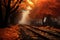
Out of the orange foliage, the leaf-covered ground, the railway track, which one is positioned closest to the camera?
the railway track

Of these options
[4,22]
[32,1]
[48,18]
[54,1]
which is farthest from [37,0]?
[4,22]

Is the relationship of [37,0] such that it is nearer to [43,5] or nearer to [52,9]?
[43,5]

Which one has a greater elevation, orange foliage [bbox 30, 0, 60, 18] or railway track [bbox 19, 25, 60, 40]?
orange foliage [bbox 30, 0, 60, 18]

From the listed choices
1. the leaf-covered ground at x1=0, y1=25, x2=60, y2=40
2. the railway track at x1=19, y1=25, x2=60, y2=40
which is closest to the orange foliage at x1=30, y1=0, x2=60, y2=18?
the leaf-covered ground at x1=0, y1=25, x2=60, y2=40

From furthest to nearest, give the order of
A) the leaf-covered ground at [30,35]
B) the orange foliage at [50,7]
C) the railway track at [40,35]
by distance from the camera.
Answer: the orange foliage at [50,7]
the leaf-covered ground at [30,35]
the railway track at [40,35]

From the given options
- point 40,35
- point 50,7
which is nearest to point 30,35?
point 40,35

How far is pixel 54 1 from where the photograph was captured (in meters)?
25.0

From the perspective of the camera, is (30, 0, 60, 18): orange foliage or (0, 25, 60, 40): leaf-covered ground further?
(30, 0, 60, 18): orange foliage

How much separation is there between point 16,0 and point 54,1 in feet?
23.0

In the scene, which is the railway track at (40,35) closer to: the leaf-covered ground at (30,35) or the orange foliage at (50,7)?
the leaf-covered ground at (30,35)

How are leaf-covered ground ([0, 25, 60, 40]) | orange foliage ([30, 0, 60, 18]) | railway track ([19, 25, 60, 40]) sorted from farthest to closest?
orange foliage ([30, 0, 60, 18]) → leaf-covered ground ([0, 25, 60, 40]) → railway track ([19, 25, 60, 40])

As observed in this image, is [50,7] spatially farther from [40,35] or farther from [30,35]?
[40,35]

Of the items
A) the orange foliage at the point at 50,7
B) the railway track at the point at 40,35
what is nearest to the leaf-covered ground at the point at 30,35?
the railway track at the point at 40,35

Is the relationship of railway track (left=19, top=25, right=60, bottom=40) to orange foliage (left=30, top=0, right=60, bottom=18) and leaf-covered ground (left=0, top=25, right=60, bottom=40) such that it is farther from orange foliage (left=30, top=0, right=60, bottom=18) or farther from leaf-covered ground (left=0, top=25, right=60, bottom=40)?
orange foliage (left=30, top=0, right=60, bottom=18)
